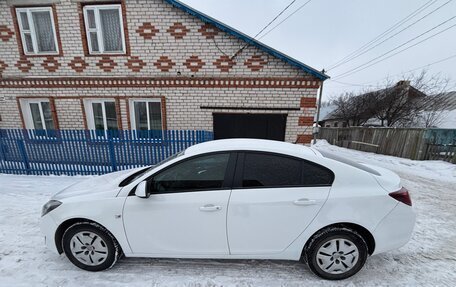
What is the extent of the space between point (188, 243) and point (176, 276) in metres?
0.43

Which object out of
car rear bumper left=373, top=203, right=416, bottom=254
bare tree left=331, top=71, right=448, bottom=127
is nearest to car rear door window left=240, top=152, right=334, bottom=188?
car rear bumper left=373, top=203, right=416, bottom=254

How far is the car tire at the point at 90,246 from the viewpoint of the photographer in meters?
2.14

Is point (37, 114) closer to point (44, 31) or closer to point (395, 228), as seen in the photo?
point (44, 31)

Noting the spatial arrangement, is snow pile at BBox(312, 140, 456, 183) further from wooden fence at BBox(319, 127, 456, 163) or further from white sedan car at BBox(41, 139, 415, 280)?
white sedan car at BBox(41, 139, 415, 280)

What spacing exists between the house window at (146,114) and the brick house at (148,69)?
5 cm

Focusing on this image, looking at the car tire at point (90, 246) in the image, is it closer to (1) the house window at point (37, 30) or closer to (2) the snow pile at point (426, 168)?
(2) the snow pile at point (426, 168)

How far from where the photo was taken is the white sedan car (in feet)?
6.45

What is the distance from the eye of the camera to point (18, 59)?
6.32 meters

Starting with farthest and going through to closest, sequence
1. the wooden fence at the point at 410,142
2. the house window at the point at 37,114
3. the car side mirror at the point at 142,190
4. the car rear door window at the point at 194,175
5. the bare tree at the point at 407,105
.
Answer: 1. the bare tree at the point at 407,105
2. the wooden fence at the point at 410,142
3. the house window at the point at 37,114
4. the car rear door window at the point at 194,175
5. the car side mirror at the point at 142,190

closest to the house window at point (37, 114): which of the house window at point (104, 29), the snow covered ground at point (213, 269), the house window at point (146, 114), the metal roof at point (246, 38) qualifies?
the house window at point (104, 29)

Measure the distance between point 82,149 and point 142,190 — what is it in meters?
5.01

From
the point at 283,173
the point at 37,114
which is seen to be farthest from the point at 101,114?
the point at 283,173

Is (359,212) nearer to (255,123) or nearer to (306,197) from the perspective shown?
(306,197)

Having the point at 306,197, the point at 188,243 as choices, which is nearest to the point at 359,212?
the point at 306,197
